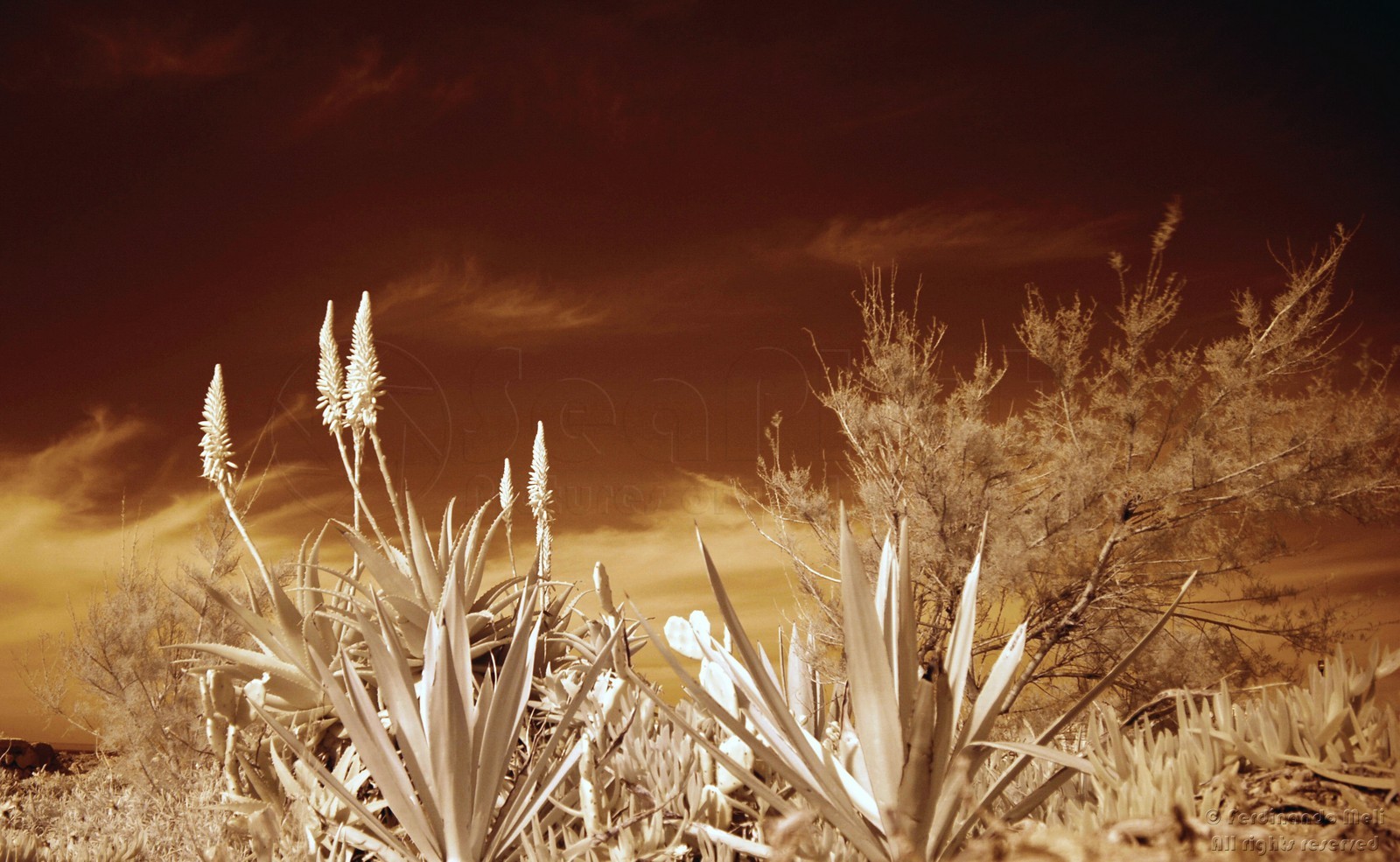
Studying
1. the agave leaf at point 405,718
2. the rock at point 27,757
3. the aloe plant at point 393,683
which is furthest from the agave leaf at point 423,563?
the rock at point 27,757

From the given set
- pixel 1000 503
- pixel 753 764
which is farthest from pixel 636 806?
pixel 1000 503

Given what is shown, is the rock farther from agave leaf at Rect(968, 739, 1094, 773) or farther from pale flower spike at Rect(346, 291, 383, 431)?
agave leaf at Rect(968, 739, 1094, 773)

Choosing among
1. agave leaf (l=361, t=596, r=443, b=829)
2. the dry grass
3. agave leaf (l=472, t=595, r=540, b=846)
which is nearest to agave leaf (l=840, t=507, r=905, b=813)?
agave leaf (l=472, t=595, r=540, b=846)

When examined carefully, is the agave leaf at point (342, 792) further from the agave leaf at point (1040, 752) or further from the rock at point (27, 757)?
the rock at point (27, 757)

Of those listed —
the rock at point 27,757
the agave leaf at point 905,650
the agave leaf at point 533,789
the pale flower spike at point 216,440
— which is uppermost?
the pale flower spike at point 216,440

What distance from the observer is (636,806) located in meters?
1.87

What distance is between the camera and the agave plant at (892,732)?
1289 millimetres

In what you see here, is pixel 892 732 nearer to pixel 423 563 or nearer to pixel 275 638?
pixel 423 563

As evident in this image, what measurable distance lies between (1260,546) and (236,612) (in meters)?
10.2

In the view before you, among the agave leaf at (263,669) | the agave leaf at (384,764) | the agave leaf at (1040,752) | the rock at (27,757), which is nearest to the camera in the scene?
the agave leaf at (1040,752)

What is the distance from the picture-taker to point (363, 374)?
3.20 metres

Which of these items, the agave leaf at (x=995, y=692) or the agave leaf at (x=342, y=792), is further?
the agave leaf at (x=342, y=792)

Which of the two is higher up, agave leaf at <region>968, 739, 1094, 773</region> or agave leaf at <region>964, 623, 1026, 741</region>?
agave leaf at <region>964, 623, 1026, 741</region>

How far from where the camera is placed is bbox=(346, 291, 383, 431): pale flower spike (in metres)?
3.18
